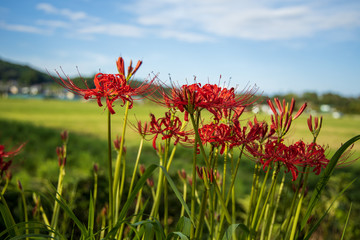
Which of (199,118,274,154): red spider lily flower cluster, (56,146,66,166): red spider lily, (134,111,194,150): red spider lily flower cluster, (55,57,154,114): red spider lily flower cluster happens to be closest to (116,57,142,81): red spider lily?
(55,57,154,114): red spider lily flower cluster

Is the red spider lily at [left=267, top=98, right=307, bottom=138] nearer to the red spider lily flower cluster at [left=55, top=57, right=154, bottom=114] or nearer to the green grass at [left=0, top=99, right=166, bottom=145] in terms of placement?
the red spider lily flower cluster at [left=55, top=57, right=154, bottom=114]

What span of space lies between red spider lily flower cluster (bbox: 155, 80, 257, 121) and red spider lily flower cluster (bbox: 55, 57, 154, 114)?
0.42ft

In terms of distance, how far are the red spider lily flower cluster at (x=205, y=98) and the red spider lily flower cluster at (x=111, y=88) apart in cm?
13

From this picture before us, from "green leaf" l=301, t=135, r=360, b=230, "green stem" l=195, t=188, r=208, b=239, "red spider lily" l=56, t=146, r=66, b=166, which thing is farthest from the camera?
"red spider lily" l=56, t=146, r=66, b=166

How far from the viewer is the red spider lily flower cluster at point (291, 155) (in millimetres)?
1207

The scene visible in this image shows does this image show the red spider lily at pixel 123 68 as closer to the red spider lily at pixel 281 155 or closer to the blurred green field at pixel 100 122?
the blurred green field at pixel 100 122

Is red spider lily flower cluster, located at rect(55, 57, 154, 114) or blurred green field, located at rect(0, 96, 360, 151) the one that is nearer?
red spider lily flower cluster, located at rect(55, 57, 154, 114)

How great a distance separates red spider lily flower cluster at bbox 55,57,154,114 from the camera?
123 centimetres

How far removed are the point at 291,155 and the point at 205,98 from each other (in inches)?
16.1

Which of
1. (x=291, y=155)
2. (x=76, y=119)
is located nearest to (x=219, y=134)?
(x=291, y=155)

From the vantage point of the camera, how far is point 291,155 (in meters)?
1.22

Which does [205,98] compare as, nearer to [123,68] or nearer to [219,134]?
[219,134]

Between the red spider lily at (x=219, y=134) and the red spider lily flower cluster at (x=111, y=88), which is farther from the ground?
the red spider lily flower cluster at (x=111, y=88)

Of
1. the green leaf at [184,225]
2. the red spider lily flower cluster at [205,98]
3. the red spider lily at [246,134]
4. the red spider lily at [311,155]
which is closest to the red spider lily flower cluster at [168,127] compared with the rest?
the red spider lily flower cluster at [205,98]
